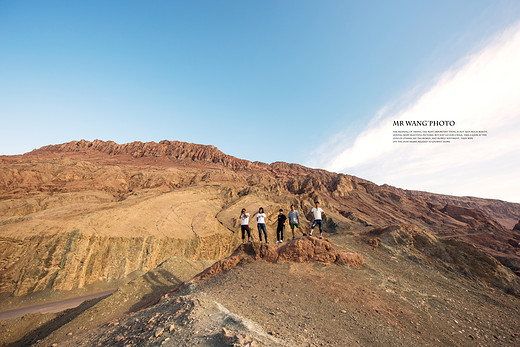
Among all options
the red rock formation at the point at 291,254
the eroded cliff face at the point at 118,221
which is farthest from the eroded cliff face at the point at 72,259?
the red rock formation at the point at 291,254

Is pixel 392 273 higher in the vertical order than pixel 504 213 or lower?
lower

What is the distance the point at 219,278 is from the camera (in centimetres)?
752

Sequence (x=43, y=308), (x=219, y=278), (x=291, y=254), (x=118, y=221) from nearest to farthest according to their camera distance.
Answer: (x=219, y=278) < (x=291, y=254) < (x=43, y=308) < (x=118, y=221)

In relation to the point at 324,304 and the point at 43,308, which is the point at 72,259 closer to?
the point at 43,308

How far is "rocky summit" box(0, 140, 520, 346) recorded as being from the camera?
4609mm

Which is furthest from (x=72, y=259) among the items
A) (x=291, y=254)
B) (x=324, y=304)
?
(x=324, y=304)

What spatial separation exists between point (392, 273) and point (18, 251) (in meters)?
24.5

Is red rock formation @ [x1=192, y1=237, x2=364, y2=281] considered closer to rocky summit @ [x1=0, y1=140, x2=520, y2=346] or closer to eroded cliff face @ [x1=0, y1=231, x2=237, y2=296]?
rocky summit @ [x1=0, y1=140, x2=520, y2=346]

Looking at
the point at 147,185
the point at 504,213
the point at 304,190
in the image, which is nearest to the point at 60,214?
the point at 147,185

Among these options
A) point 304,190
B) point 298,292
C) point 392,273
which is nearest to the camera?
point 298,292

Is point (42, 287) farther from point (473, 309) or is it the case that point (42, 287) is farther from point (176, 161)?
point (176, 161)

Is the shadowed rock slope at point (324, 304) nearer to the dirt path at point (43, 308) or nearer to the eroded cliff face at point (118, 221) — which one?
the dirt path at point (43, 308)

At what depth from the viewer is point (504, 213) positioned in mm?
97312

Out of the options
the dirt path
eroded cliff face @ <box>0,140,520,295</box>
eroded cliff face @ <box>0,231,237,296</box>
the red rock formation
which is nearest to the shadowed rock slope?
the red rock formation
